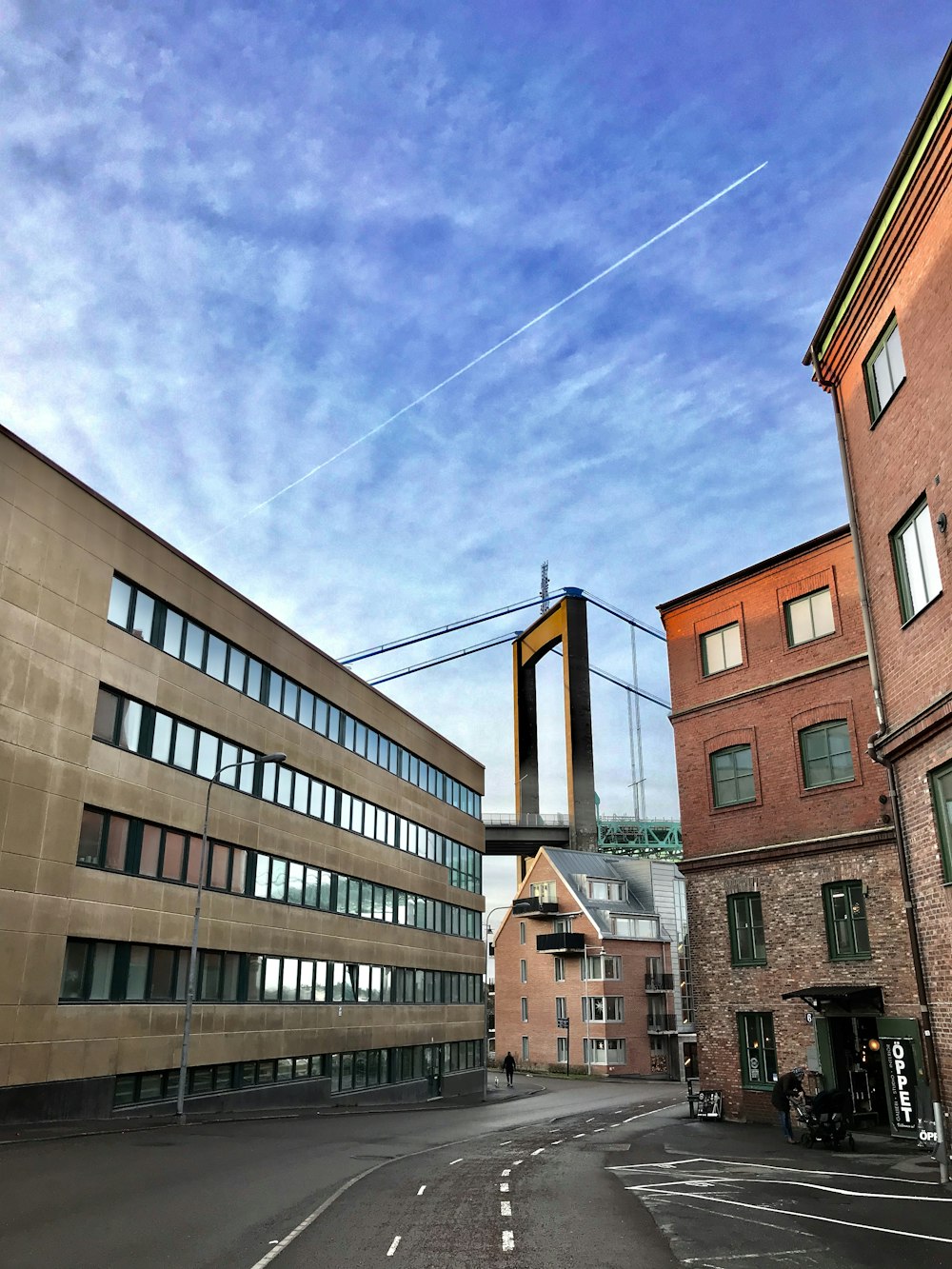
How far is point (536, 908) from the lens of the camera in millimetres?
70062

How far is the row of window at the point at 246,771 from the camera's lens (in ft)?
92.3

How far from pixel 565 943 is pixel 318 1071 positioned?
31.2 m

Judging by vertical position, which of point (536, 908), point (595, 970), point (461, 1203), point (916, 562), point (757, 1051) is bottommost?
point (461, 1203)

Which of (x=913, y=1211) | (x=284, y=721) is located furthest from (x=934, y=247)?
(x=284, y=721)

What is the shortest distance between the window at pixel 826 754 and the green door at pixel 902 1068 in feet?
21.1

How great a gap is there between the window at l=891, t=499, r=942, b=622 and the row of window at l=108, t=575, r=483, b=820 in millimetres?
20740

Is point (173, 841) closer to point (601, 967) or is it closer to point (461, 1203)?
point (461, 1203)

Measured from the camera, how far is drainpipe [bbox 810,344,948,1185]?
15.6m

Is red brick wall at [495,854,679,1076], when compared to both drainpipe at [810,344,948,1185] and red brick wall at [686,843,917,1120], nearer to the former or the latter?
red brick wall at [686,843,917,1120]

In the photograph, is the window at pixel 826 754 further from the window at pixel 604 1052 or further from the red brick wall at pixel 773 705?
the window at pixel 604 1052

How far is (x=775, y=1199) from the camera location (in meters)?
14.6

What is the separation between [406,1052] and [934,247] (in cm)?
4064

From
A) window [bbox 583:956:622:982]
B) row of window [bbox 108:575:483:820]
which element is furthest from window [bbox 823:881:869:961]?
window [bbox 583:956:622:982]

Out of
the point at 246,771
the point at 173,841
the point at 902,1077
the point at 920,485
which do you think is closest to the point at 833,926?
the point at 902,1077
